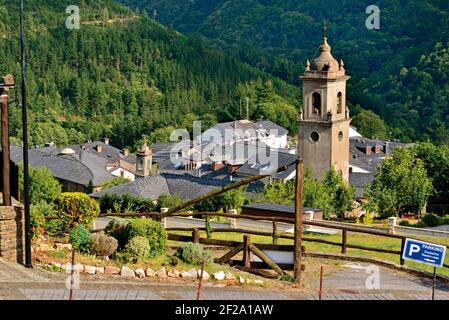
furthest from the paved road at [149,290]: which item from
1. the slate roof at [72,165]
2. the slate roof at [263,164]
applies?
the slate roof at [72,165]

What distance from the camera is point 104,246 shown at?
58.5ft

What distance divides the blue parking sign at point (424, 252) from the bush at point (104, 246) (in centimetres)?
538

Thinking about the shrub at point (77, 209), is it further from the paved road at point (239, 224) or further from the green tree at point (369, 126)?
the green tree at point (369, 126)

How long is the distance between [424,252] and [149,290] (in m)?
4.37

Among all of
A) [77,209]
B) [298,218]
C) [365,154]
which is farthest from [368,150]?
[298,218]

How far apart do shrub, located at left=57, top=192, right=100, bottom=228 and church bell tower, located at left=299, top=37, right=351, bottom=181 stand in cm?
4962

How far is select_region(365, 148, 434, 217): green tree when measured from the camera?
172 ft

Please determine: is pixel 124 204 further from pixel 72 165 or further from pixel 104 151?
pixel 104 151

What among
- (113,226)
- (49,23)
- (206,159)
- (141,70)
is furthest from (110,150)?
(113,226)

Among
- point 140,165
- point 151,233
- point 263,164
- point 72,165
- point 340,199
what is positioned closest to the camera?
point 151,233

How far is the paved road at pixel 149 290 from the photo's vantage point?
609 inches

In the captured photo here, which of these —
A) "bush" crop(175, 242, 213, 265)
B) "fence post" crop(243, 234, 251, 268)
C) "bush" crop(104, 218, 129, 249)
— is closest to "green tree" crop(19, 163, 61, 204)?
"bush" crop(104, 218, 129, 249)

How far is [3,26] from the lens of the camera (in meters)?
142

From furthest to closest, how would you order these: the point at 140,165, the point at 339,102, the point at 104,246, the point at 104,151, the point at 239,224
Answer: the point at 104,151 < the point at 140,165 < the point at 339,102 < the point at 239,224 < the point at 104,246
